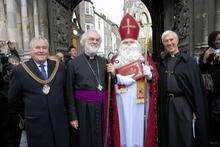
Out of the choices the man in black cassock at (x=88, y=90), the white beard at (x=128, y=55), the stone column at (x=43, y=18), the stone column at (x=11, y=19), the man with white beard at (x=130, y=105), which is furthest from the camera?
the stone column at (x=43, y=18)

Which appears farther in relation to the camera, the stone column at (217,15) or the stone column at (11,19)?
the stone column at (11,19)

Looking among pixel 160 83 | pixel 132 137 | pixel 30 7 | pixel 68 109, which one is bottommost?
pixel 132 137

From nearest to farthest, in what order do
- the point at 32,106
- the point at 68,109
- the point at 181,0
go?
1. the point at 32,106
2. the point at 68,109
3. the point at 181,0

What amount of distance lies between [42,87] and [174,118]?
6.16 feet

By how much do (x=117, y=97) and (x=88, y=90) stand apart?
1.79 ft

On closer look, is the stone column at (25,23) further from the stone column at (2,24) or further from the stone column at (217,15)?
the stone column at (217,15)

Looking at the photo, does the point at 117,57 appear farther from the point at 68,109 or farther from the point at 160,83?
the point at 68,109

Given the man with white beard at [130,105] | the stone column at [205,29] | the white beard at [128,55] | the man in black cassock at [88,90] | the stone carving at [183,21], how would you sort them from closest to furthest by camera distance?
the man in black cassock at [88,90], the man with white beard at [130,105], the white beard at [128,55], the stone column at [205,29], the stone carving at [183,21]

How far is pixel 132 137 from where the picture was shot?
5168mm

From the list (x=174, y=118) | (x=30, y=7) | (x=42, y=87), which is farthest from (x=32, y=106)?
(x=30, y=7)

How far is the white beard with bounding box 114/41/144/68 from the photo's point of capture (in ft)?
17.0

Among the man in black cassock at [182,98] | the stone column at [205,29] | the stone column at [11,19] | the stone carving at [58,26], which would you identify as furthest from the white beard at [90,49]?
the stone carving at [58,26]

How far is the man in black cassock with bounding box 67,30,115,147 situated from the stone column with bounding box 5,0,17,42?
6.27 meters

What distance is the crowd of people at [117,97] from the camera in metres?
4.47
